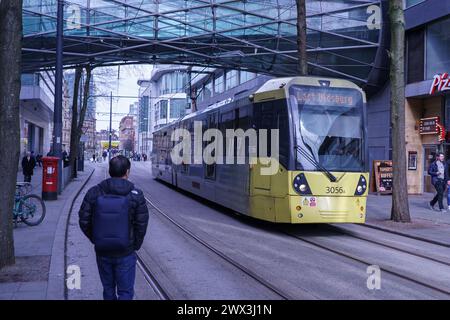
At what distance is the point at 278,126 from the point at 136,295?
18.3 ft

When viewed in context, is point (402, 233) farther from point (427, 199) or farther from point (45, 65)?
point (45, 65)

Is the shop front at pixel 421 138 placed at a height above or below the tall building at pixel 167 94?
below

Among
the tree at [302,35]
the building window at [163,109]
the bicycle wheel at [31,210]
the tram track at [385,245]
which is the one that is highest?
the building window at [163,109]

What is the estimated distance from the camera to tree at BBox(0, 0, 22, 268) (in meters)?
7.45

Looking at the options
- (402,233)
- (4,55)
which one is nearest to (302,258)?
(402,233)

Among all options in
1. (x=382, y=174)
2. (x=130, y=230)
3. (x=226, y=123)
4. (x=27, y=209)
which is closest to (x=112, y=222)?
(x=130, y=230)

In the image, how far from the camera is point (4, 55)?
7.48 m

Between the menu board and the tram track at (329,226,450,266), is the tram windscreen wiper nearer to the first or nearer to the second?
the tram track at (329,226,450,266)

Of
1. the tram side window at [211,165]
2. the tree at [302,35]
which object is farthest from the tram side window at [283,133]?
the tree at [302,35]

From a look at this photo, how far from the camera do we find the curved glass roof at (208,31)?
25.8 meters

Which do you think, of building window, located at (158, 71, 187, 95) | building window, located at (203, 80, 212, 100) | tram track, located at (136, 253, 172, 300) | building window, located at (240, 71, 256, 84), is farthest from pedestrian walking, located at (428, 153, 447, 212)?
building window, located at (158, 71, 187, 95)

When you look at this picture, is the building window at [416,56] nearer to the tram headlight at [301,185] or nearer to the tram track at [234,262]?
the tram headlight at [301,185]

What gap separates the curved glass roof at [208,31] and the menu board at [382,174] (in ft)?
18.1

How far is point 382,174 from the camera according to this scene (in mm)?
21281
